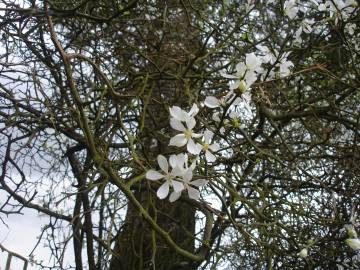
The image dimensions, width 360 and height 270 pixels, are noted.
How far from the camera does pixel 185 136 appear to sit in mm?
1613

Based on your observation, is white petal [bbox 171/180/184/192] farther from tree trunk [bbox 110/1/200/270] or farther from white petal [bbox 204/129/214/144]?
tree trunk [bbox 110/1/200/270]

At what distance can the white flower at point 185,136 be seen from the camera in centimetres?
159

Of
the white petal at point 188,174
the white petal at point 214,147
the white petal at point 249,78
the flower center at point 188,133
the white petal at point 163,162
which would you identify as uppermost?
the white petal at point 249,78

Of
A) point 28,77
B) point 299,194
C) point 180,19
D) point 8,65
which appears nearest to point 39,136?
point 28,77

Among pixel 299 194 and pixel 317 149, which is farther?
pixel 317 149

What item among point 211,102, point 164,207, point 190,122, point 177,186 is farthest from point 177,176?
point 164,207

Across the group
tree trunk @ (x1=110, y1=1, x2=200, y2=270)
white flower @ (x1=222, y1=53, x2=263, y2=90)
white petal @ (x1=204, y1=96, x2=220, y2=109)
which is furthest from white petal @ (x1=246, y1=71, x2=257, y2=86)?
tree trunk @ (x1=110, y1=1, x2=200, y2=270)

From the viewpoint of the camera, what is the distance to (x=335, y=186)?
10.0 feet

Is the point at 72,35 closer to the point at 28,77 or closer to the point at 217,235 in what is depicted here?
the point at 28,77

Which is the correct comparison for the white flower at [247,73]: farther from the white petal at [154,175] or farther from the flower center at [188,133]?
the white petal at [154,175]

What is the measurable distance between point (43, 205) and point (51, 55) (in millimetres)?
897

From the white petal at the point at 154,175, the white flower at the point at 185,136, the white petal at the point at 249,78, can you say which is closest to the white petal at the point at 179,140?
the white flower at the point at 185,136

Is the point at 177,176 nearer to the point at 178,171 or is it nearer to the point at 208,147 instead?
the point at 178,171

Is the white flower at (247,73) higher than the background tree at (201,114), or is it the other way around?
the background tree at (201,114)
